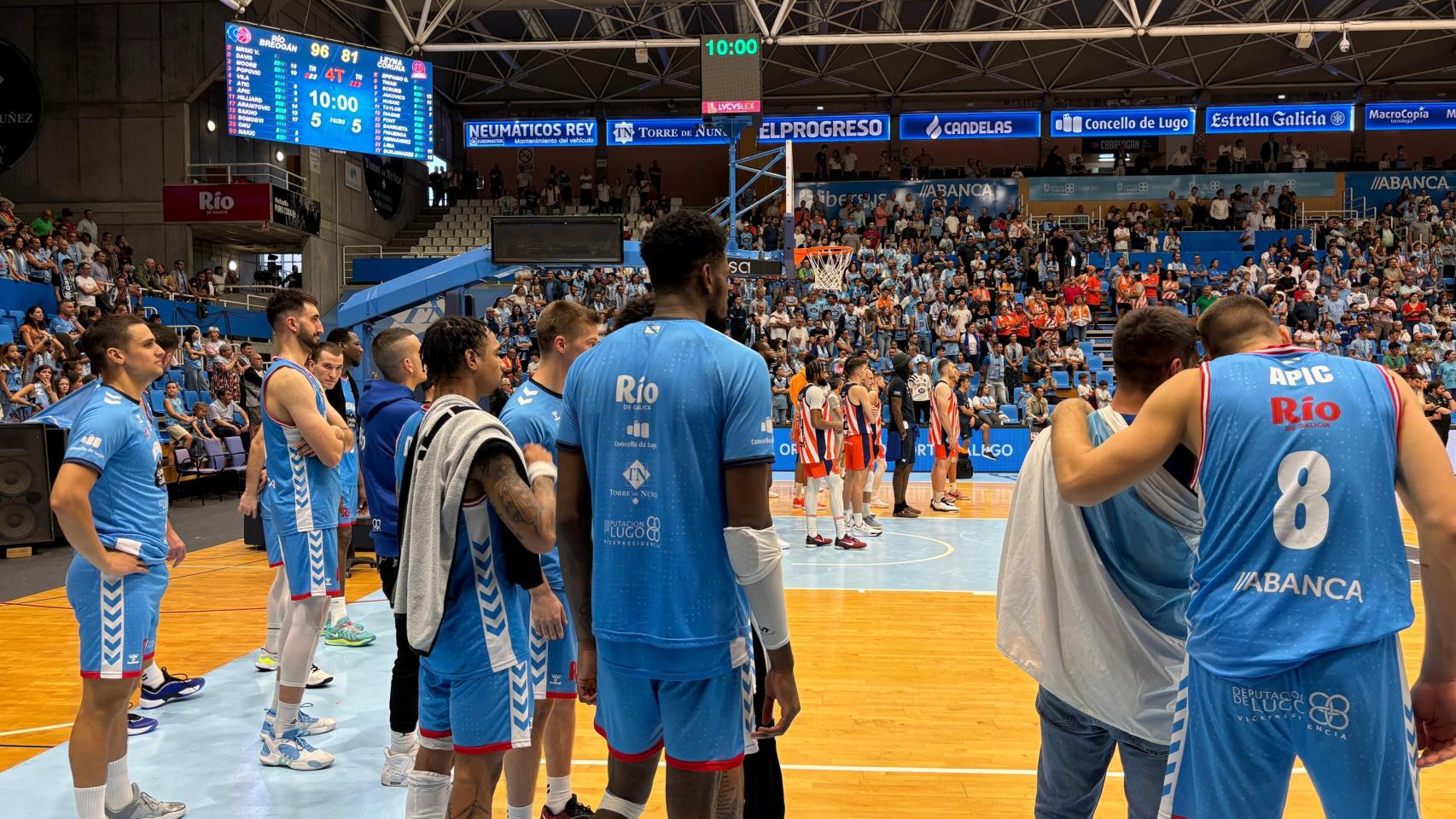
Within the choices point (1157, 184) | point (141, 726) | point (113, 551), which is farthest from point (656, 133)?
point (113, 551)

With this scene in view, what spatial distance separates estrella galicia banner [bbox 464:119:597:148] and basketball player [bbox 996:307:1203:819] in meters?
26.9

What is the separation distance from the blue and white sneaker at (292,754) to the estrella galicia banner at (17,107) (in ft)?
72.7

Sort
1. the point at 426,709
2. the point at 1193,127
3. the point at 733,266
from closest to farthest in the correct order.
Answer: the point at 426,709
the point at 733,266
the point at 1193,127

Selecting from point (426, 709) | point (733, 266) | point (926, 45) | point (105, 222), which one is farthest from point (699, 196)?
point (426, 709)

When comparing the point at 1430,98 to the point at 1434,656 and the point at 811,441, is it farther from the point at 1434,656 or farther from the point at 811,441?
the point at 1434,656

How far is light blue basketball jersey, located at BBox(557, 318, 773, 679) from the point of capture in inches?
93.0

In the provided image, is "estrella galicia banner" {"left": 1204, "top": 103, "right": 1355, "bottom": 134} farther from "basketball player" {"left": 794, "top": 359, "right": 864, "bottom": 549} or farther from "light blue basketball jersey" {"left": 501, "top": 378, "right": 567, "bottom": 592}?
"light blue basketball jersey" {"left": 501, "top": 378, "right": 567, "bottom": 592}

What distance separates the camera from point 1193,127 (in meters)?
28.1

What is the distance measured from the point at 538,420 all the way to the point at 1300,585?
2386 millimetres

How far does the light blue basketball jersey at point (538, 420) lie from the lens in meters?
3.56

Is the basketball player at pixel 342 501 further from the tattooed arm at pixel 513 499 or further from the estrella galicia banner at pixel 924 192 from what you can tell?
the estrella galicia banner at pixel 924 192

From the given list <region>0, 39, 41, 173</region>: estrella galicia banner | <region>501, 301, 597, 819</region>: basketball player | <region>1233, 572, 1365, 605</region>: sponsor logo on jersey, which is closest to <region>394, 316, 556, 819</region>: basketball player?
<region>501, 301, 597, 819</region>: basketball player

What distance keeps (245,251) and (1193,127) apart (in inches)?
1007

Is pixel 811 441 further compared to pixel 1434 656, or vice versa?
pixel 811 441
